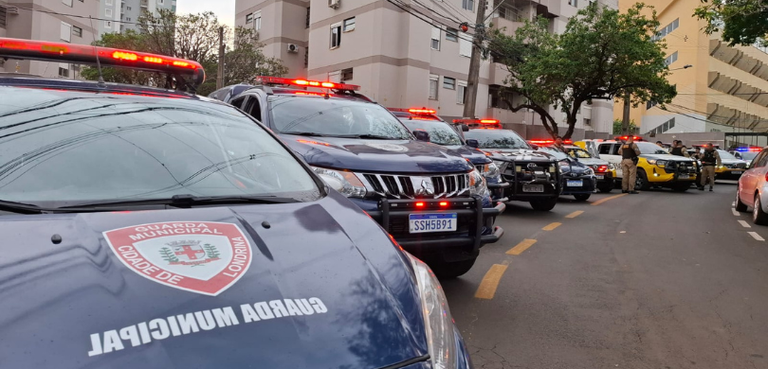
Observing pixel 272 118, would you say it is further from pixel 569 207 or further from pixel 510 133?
pixel 569 207

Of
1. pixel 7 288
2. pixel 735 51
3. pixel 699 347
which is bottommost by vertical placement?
pixel 699 347

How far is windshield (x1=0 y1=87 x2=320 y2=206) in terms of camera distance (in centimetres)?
234

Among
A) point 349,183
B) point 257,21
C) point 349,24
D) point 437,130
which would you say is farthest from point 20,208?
Result: point 257,21

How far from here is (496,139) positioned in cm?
1182

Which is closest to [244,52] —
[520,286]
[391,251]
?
[520,286]

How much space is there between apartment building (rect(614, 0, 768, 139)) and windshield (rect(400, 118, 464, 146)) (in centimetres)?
5026

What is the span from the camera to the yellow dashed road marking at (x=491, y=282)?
5102 millimetres

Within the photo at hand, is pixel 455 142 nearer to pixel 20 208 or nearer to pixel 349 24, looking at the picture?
pixel 20 208

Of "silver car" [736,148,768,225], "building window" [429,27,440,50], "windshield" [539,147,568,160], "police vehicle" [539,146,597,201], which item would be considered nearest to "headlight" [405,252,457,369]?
"silver car" [736,148,768,225]

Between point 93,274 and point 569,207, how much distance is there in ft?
38.3

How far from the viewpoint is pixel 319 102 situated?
669 cm

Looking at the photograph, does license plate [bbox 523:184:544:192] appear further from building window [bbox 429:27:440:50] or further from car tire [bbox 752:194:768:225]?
building window [bbox 429:27:440:50]

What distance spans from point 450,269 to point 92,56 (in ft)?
11.1

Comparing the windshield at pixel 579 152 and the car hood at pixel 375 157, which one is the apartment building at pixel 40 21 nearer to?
the windshield at pixel 579 152
